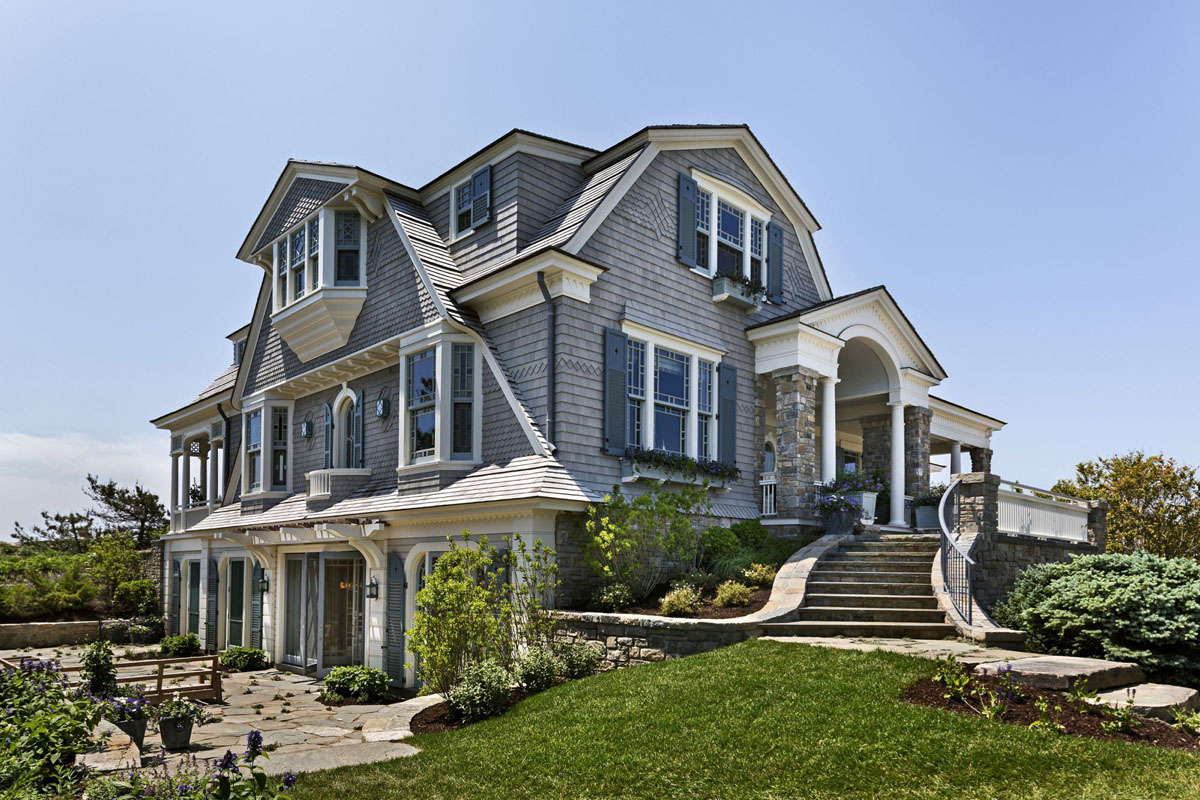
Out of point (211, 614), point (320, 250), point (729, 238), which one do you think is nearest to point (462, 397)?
point (320, 250)

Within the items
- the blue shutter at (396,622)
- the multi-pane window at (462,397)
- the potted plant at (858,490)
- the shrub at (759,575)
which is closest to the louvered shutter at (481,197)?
the multi-pane window at (462,397)

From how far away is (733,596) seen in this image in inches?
482

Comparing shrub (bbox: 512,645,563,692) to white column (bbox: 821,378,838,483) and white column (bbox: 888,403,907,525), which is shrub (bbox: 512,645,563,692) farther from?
white column (bbox: 888,403,907,525)

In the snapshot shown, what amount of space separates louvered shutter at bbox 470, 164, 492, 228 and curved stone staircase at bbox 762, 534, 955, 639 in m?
8.32

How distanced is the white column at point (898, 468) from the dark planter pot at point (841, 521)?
270 cm

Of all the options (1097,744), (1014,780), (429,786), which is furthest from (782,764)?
(429,786)

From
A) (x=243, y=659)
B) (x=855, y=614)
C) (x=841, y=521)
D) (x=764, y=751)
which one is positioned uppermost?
(x=841, y=521)

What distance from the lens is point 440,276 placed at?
15.3 m

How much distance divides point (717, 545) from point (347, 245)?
373 inches

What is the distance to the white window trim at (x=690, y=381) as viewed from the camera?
1459cm

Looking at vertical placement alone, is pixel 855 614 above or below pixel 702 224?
below

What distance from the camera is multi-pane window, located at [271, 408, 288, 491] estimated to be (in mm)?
19953

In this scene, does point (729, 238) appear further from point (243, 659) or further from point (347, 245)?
Answer: point (243, 659)

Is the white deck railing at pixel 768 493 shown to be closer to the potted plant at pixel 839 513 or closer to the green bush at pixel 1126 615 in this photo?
the potted plant at pixel 839 513
